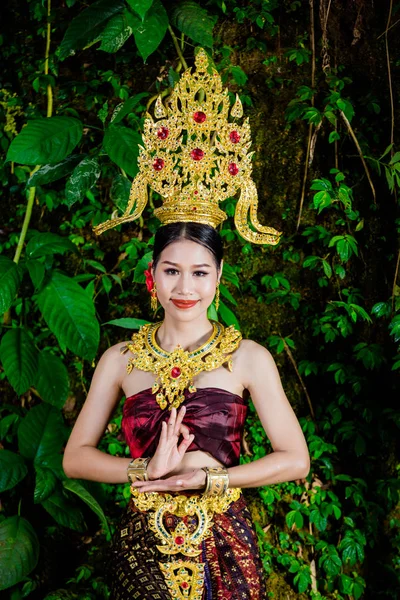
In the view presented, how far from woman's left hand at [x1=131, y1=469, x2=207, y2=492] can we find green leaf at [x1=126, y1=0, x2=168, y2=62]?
1.32m

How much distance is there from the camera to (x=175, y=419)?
1.55m

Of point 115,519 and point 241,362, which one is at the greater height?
point 241,362

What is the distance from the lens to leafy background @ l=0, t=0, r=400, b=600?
97.0 inches

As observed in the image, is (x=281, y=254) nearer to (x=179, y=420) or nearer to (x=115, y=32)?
(x=115, y=32)

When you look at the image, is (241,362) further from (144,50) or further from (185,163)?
(144,50)

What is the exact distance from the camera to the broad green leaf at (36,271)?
2.08 meters

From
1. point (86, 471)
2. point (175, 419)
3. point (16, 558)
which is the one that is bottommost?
point (16, 558)

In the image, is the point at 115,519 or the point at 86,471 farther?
the point at 115,519

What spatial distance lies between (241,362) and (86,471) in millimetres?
493

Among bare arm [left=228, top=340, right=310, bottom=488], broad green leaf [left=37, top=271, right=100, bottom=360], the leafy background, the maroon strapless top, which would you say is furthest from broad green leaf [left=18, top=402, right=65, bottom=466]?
bare arm [left=228, top=340, right=310, bottom=488]

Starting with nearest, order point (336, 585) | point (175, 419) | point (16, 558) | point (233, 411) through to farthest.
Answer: point (175, 419)
point (233, 411)
point (16, 558)
point (336, 585)

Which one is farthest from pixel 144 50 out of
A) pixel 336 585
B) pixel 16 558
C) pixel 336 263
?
pixel 336 585

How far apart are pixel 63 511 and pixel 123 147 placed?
1.24 metres

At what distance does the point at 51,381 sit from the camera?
2.27 metres
